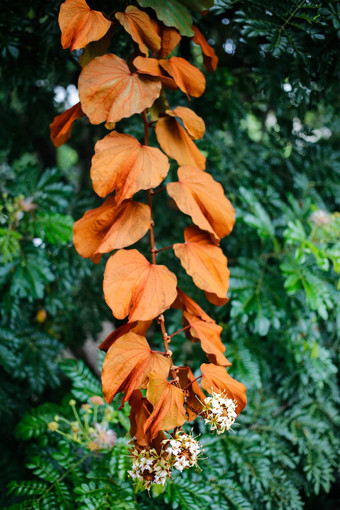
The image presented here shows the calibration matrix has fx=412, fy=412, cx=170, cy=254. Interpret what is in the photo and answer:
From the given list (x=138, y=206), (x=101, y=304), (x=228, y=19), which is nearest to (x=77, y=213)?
(x=101, y=304)

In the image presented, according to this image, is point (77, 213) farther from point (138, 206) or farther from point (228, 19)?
point (138, 206)

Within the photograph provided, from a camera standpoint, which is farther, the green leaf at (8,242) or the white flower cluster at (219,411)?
the green leaf at (8,242)

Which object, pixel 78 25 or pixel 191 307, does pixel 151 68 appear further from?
pixel 191 307

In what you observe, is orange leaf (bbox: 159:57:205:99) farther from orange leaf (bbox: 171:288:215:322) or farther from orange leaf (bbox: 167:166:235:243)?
orange leaf (bbox: 171:288:215:322)

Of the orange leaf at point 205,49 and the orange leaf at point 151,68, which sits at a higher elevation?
the orange leaf at point 205,49

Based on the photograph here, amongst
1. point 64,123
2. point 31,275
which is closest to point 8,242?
point 31,275

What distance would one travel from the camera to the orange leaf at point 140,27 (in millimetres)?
730

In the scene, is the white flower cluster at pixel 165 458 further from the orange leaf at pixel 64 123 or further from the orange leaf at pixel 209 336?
the orange leaf at pixel 64 123

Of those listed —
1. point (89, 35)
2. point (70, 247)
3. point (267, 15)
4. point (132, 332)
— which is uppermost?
point (267, 15)

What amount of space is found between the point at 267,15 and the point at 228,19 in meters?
0.25

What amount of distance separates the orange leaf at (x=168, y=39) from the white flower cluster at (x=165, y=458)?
0.69 metres

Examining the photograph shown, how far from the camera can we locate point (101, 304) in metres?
1.79

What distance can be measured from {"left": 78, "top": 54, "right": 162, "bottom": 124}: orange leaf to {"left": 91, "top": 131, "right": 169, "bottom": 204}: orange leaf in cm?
4

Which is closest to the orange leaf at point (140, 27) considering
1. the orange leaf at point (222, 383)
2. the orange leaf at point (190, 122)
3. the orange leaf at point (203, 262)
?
the orange leaf at point (190, 122)
